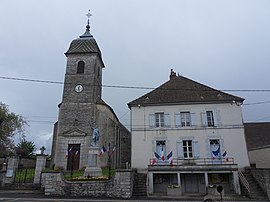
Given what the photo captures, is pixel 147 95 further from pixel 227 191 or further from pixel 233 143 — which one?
pixel 227 191

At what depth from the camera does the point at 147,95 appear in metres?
20.0

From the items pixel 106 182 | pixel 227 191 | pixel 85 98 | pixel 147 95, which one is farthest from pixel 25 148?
pixel 227 191

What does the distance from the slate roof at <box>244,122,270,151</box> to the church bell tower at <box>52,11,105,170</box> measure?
16800 millimetres

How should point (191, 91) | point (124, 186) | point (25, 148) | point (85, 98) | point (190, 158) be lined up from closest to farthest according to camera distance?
point (124, 186), point (190, 158), point (191, 91), point (85, 98), point (25, 148)

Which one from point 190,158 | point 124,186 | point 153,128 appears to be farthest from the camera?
point 153,128

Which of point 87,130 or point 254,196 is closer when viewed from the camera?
point 254,196

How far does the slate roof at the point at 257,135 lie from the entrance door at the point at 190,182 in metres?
9.36

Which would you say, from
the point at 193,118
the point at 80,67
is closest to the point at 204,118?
the point at 193,118

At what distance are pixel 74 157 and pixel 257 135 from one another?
1984 cm

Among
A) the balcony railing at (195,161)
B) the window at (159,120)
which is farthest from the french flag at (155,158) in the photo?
the window at (159,120)

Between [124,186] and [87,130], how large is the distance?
11.1 m

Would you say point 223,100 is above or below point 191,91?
below

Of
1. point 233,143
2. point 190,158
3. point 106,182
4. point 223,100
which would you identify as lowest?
point 106,182

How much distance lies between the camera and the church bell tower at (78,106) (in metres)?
22.0
